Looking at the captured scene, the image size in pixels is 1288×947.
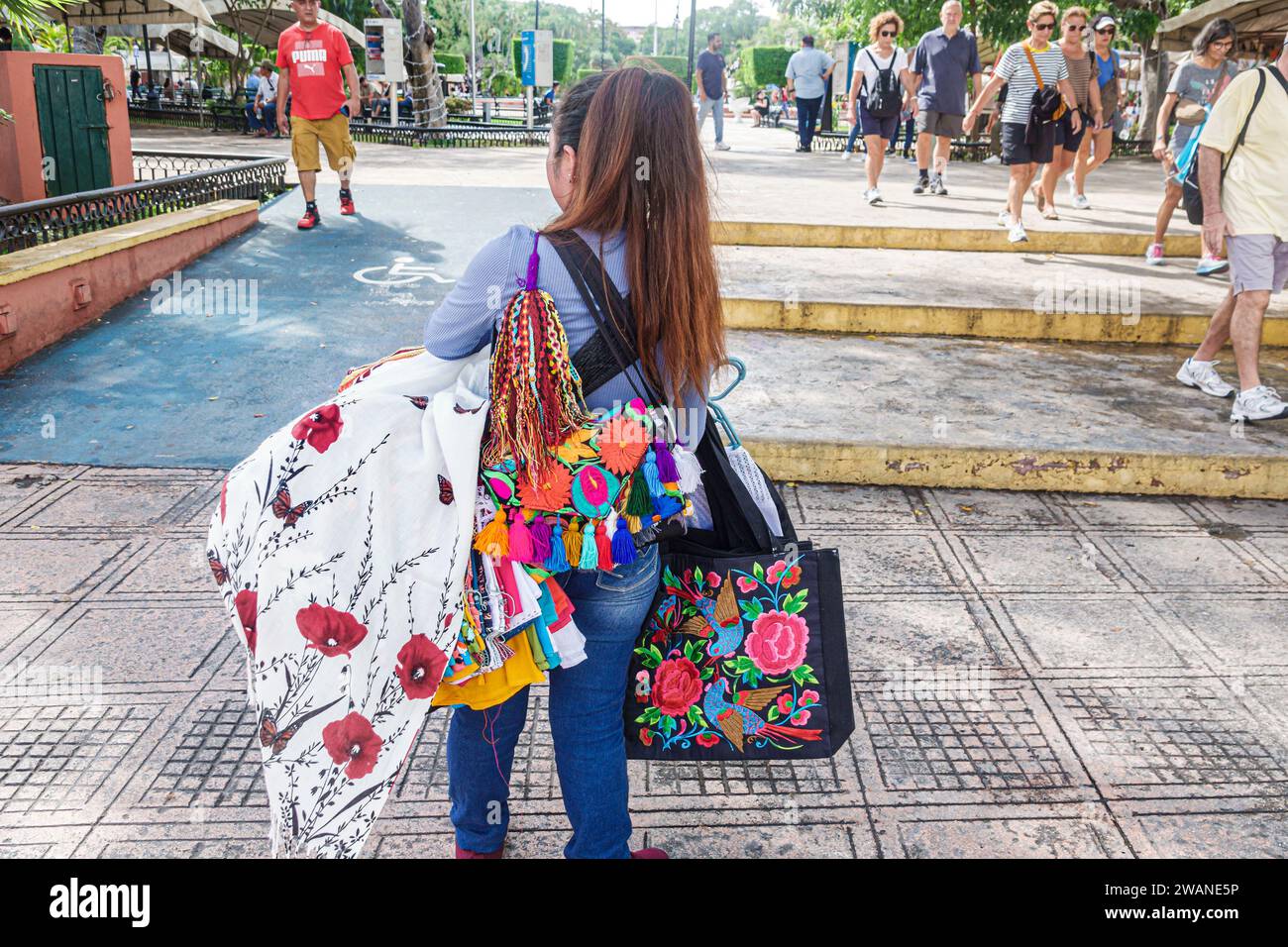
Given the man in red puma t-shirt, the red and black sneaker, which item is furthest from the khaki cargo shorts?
the red and black sneaker

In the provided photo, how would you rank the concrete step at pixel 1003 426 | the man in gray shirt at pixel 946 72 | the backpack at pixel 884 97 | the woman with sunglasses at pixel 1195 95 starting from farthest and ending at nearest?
the backpack at pixel 884 97
the man in gray shirt at pixel 946 72
the woman with sunglasses at pixel 1195 95
the concrete step at pixel 1003 426

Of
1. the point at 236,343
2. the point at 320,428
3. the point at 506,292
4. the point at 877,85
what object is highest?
the point at 877,85

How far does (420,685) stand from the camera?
199 cm

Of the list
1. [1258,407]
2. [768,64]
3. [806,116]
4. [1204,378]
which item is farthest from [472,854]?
[768,64]

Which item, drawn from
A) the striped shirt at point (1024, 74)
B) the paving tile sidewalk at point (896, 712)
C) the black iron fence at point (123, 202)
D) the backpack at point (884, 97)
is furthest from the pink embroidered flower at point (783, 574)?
the backpack at point (884, 97)

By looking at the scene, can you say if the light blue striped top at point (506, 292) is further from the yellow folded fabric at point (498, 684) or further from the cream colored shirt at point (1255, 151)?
the cream colored shirt at point (1255, 151)

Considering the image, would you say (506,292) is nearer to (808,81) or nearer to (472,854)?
(472,854)

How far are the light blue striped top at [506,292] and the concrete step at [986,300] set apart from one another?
4.64 m

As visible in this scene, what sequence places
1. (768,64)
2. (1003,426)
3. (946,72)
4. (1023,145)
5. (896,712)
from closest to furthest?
1. (896,712)
2. (1003,426)
3. (1023,145)
4. (946,72)
5. (768,64)

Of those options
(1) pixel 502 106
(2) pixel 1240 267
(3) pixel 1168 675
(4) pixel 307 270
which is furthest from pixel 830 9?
(3) pixel 1168 675

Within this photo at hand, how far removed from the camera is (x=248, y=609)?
74.6 inches

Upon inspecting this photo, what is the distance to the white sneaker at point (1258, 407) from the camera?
17.5 ft

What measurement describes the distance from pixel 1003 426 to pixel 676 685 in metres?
3.54

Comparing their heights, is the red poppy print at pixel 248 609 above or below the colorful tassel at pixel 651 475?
below
